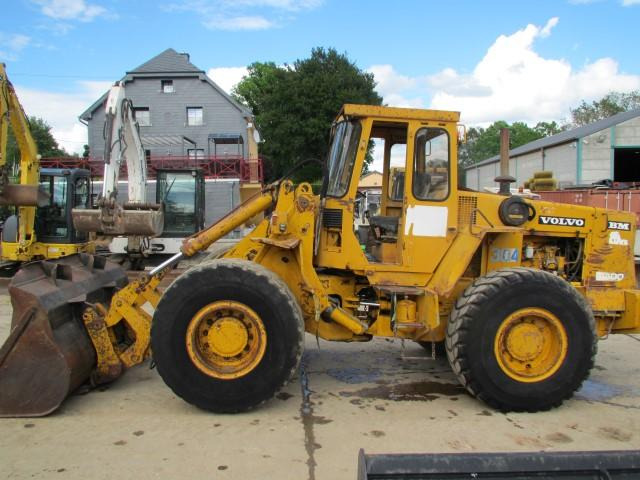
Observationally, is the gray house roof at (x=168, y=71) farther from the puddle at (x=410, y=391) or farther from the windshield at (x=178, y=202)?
the puddle at (x=410, y=391)

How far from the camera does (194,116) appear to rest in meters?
35.7

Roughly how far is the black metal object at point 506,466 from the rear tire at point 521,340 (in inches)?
91.3

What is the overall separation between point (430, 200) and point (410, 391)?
1816 millimetres

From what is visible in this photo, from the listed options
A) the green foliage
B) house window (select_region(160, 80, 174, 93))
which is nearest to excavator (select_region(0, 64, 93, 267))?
house window (select_region(160, 80, 174, 93))

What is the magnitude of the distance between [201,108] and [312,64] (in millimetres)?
8528

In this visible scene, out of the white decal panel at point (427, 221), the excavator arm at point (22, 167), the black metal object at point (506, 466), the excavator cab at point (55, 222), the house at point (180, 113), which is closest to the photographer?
the black metal object at point (506, 466)

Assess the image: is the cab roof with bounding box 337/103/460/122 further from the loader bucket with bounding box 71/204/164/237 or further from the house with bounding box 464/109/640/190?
the house with bounding box 464/109/640/190

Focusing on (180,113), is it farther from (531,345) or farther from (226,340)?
(531,345)

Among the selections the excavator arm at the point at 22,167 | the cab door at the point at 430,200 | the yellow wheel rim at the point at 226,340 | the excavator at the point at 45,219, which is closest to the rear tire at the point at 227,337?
the yellow wheel rim at the point at 226,340

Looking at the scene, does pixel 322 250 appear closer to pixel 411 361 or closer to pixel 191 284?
pixel 191 284

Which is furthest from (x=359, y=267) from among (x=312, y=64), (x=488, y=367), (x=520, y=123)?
(x=520, y=123)

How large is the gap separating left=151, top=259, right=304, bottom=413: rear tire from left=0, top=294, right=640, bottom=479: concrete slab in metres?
0.22

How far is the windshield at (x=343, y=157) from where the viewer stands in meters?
4.99

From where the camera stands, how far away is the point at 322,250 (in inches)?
199
